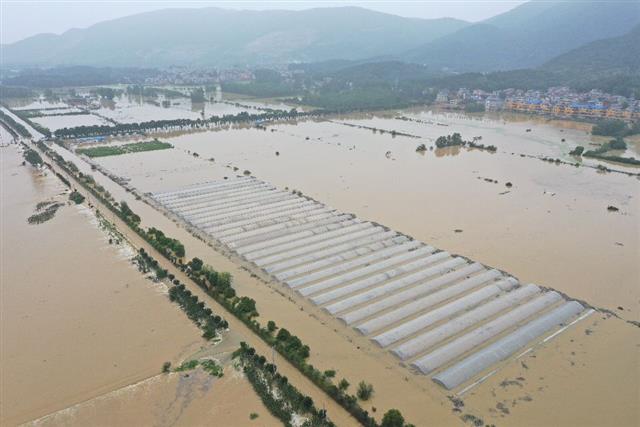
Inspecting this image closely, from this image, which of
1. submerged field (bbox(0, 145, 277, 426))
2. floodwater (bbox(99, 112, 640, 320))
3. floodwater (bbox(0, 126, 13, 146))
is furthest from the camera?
floodwater (bbox(0, 126, 13, 146))

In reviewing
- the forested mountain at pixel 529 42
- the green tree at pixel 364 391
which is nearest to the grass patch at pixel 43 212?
the green tree at pixel 364 391

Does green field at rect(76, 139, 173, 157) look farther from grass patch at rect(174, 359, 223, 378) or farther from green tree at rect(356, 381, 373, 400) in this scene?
green tree at rect(356, 381, 373, 400)

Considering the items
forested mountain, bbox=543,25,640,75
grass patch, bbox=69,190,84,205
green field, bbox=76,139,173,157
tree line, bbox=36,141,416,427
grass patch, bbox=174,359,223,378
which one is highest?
forested mountain, bbox=543,25,640,75

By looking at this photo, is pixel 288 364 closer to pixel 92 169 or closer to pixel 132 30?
pixel 92 169

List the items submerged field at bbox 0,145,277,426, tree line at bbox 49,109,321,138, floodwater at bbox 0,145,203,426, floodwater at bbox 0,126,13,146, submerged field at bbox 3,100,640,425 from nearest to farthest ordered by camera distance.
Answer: submerged field at bbox 0,145,277,426 → submerged field at bbox 3,100,640,425 → floodwater at bbox 0,145,203,426 → floodwater at bbox 0,126,13,146 → tree line at bbox 49,109,321,138

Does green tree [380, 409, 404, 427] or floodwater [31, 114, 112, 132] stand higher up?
green tree [380, 409, 404, 427]

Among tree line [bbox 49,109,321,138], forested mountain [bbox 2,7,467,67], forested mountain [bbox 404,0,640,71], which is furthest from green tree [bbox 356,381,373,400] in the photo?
forested mountain [bbox 2,7,467,67]

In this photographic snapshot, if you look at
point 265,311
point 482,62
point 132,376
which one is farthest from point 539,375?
point 482,62
